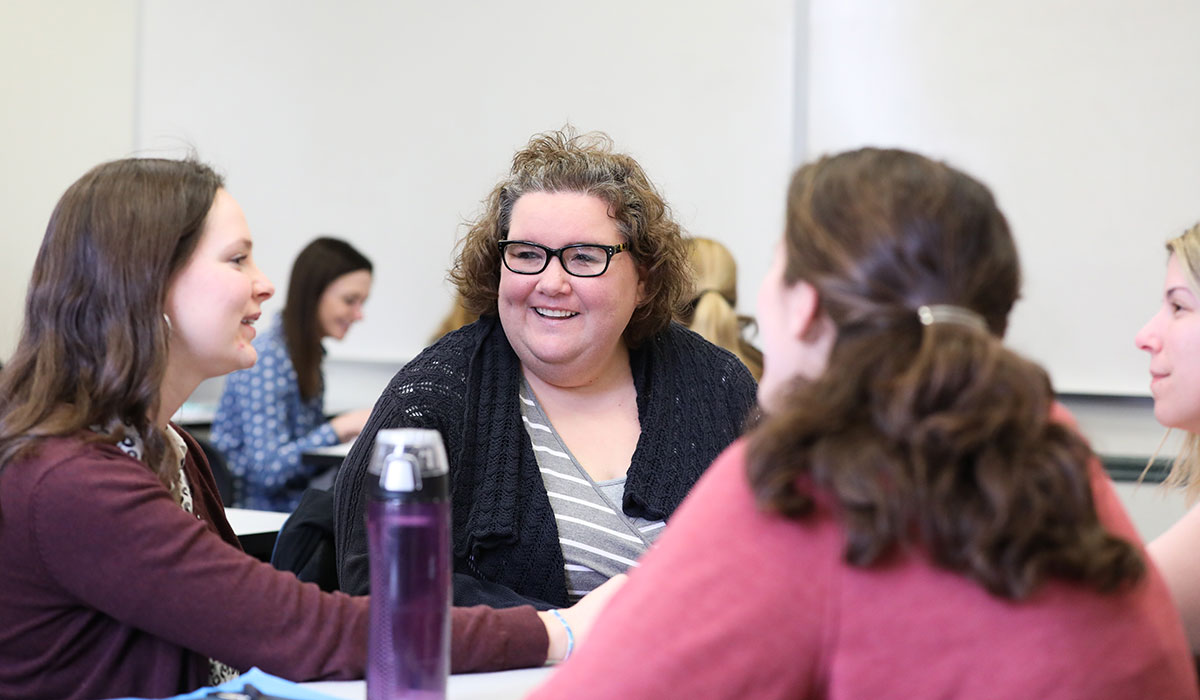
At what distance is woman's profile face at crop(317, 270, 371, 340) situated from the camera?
410 centimetres

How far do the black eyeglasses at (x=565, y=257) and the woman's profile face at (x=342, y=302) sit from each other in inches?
91.5

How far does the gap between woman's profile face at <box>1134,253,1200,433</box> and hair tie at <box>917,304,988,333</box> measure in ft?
3.15

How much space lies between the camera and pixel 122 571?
3.65 feet

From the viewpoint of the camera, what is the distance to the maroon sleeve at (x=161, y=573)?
3.63 ft

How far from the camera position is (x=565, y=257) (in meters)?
1.82

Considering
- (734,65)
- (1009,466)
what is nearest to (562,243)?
(1009,466)

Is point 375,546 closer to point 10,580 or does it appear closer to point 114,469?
point 114,469

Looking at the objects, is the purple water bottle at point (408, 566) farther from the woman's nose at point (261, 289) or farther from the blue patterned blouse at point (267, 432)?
the blue patterned blouse at point (267, 432)

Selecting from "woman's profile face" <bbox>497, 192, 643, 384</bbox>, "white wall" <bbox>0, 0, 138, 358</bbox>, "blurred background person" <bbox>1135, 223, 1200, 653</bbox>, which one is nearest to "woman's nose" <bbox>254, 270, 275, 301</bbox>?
"woman's profile face" <bbox>497, 192, 643, 384</bbox>

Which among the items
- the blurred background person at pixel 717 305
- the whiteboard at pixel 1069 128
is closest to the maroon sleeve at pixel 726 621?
the blurred background person at pixel 717 305

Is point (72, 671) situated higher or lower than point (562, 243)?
lower

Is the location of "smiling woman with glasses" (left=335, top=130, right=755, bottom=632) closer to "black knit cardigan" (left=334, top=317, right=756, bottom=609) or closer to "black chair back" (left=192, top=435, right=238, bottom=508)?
"black knit cardigan" (left=334, top=317, right=756, bottom=609)

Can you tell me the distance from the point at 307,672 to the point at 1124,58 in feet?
11.1

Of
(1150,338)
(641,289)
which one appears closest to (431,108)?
(641,289)
